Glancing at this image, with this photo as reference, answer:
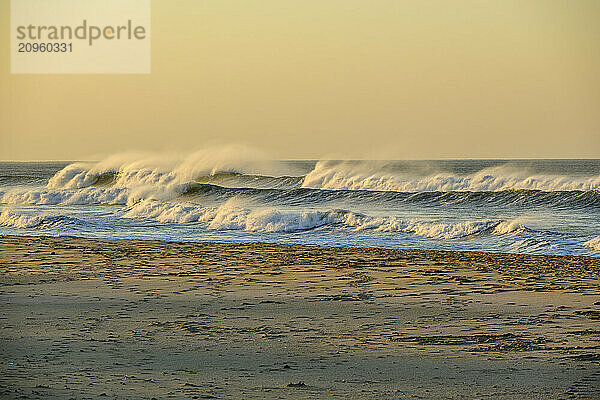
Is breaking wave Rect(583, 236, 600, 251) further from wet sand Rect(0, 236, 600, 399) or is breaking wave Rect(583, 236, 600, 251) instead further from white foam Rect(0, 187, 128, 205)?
white foam Rect(0, 187, 128, 205)

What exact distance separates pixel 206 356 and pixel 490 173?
75.6ft

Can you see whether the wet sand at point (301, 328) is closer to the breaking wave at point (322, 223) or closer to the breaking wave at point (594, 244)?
the breaking wave at point (594, 244)

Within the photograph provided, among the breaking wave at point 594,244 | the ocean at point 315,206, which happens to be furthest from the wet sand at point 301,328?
the ocean at point 315,206

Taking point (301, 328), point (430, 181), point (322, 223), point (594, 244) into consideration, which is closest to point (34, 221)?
point (322, 223)

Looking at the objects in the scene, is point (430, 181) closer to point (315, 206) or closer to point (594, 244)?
point (315, 206)

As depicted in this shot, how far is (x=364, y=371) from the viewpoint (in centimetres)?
431

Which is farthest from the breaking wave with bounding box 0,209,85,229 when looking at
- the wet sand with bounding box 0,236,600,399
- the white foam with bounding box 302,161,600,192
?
the white foam with bounding box 302,161,600,192

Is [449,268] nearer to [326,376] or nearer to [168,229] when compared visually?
[326,376]

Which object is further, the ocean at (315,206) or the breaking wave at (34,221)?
the breaking wave at (34,221)

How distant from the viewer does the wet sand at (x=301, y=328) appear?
13.2 ft

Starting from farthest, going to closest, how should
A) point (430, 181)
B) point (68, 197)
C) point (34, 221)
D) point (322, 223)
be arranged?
1. point (430, 181)
2. point (68, 197)
3. point (34, 221)
4. point (322, 223)

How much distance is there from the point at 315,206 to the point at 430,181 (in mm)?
4615

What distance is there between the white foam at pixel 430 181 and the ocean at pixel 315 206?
0.04 meters

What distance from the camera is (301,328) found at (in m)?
5.54
